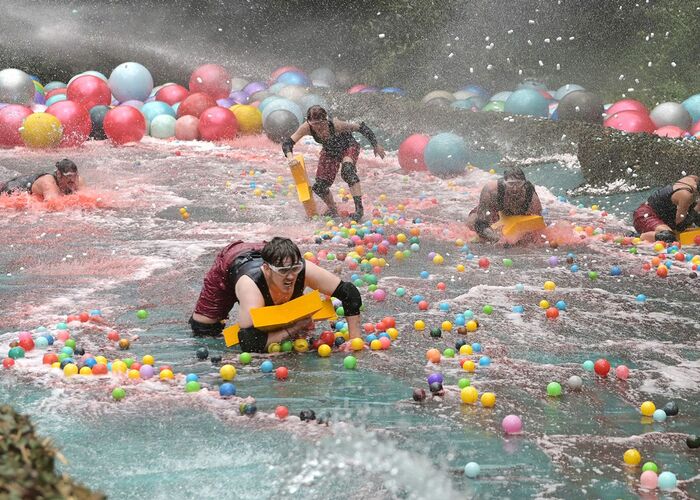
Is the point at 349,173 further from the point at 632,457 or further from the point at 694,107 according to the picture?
the point at 632,457

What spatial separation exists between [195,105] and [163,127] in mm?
729

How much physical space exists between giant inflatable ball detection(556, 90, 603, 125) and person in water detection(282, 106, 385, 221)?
3.95 meters

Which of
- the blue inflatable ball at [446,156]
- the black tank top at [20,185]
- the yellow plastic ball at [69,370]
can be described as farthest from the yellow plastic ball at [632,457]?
the blue inflatable ball at [446,156]

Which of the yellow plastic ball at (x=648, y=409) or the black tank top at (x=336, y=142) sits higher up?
the black tank top at (x=336, y=142)

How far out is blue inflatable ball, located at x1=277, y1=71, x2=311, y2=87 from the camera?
63.0 feet

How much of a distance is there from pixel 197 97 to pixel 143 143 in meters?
1.47

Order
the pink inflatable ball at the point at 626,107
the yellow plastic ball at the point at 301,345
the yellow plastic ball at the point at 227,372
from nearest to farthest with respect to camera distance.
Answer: the yellow plastic ball at the point at 227,372, the yellow plastic ball at the point at 301,345, the pink inflatable ball at the point at 626,107

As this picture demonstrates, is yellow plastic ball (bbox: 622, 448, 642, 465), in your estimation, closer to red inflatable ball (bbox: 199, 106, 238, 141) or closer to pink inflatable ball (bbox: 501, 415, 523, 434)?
pink inflatable ball (bbox: 501, 415, 523, 434)

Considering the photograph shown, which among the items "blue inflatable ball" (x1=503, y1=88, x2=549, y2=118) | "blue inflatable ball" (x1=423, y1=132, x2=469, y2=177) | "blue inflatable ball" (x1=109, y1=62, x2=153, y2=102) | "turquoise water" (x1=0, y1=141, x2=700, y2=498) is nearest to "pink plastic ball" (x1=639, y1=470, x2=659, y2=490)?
"turquoise water" (x1=0, y1=141, x2=700, y2=498)

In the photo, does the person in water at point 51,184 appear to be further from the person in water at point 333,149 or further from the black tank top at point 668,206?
the black tank top at point 668,206

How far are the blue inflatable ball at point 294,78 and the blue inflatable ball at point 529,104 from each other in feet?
17.6

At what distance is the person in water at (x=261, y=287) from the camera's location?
5.97 metres

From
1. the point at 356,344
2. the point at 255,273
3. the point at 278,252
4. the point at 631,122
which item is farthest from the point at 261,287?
the point at 631,122

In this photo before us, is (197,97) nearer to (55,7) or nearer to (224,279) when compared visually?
(55,7)
